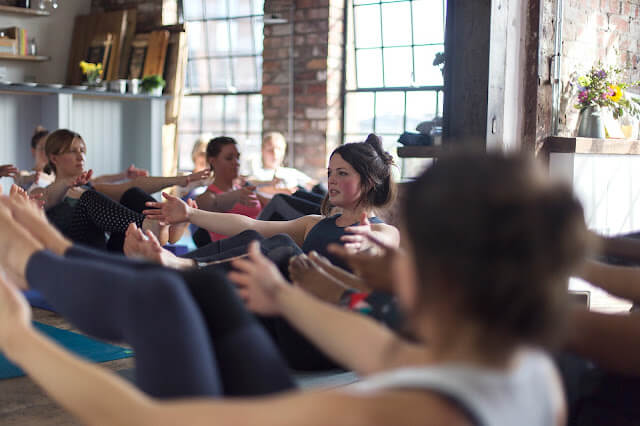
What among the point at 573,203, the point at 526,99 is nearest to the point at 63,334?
the point at 573,203

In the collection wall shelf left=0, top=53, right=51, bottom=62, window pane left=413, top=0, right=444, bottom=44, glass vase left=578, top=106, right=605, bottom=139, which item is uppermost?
window pane left=413, top=0, right=444, bottom=44

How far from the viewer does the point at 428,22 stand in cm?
648

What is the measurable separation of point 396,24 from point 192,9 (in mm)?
2656

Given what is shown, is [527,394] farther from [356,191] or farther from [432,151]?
[432,151]

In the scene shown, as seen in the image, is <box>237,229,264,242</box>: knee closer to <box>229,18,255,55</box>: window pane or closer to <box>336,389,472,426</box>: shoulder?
<box>336,389,472,426</box>: shoulder

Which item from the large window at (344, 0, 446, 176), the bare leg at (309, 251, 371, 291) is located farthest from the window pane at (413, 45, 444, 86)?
the bare leg at (309, 251, 371, 291)

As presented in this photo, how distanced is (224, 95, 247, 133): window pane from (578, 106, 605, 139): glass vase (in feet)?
12.6

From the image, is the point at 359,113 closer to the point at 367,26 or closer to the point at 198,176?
the point at 367,26

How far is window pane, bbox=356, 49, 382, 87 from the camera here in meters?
6.83

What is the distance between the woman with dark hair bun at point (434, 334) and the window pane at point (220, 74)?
696cm

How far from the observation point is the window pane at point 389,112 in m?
6.70

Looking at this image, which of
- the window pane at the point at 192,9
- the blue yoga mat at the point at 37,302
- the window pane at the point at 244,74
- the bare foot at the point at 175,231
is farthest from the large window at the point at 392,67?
the blue yoga mat at the point at 37,302

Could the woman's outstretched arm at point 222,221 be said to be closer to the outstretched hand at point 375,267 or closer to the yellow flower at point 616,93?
the outstretched hand at point 375,267

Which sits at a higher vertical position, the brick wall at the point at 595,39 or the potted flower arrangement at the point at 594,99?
the brick wall at the point at 595,39
